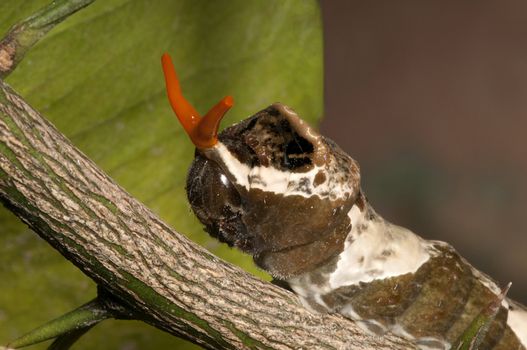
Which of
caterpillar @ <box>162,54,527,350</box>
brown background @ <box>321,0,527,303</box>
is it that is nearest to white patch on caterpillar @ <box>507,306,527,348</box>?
caterpillar @ <box>162,54,527,350</box>

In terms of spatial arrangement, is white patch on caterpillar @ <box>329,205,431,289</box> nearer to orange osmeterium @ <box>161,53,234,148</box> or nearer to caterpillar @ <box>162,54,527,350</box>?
caterpillar @ <box>162,54,527,350</box>

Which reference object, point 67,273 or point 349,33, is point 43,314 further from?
point 349,33

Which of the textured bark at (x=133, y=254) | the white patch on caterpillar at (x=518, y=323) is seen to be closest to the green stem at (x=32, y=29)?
the textured bark at (x=133, y=254)

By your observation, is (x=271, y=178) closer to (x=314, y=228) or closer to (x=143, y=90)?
(x=314, y=228)

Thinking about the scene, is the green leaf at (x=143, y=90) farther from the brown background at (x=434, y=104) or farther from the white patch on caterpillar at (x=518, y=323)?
the brown background at (x=434, y=104)

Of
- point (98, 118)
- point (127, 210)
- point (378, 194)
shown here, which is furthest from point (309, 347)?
point (378, 194)

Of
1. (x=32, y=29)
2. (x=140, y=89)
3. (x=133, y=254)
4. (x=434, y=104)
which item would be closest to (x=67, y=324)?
(x=133, y=254)
